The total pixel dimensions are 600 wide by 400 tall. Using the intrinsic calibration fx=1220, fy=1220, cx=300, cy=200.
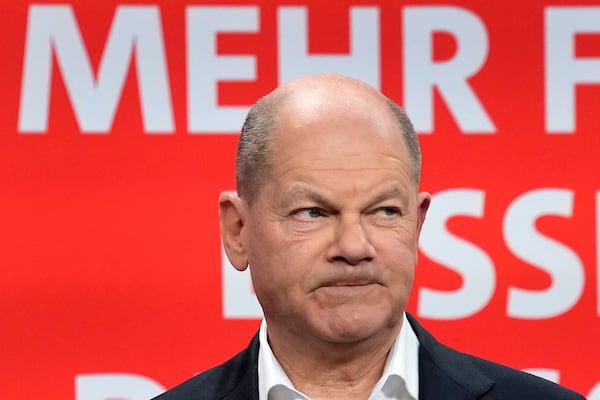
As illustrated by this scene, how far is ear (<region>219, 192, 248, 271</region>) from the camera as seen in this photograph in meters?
1.59

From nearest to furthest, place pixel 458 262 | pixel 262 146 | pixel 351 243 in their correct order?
1. pixel 351 243
2. pixel 262 146
3. pixel 458 262

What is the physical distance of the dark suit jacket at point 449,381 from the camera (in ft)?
5.04

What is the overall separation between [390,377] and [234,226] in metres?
0.29

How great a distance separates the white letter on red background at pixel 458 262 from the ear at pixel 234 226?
873 mm

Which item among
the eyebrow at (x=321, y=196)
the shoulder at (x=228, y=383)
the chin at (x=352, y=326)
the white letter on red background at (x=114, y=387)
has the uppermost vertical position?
the eyebrow at (x=321, y=196)

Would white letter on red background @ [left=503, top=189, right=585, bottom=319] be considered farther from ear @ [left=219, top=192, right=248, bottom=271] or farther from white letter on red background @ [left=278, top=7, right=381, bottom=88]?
ear @ [left=219, top=192, right=248, bottom=271]

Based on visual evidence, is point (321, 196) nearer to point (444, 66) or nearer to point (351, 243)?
point (351, 243)

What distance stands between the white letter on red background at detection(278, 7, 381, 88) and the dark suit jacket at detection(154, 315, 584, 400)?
3.03ft

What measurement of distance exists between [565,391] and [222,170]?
105cm

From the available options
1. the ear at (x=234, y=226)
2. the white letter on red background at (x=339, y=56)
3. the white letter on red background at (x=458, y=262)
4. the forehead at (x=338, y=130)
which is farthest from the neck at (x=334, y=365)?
the white letter on red background at (x=339, y=56)

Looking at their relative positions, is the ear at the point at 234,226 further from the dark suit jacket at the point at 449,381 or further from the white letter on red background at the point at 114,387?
the white letter on red background at the point at 114,387

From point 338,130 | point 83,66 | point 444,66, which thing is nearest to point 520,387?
point 338,130

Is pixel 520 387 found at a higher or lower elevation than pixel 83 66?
lower

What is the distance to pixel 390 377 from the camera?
1.53 m
